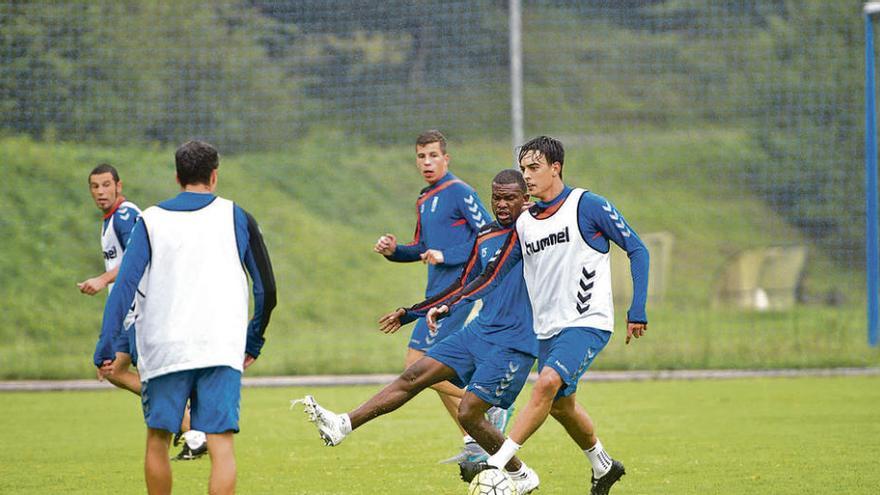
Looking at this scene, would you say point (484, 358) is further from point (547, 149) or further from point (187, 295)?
point (187, 295)

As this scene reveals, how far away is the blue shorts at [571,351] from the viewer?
24.3 feet

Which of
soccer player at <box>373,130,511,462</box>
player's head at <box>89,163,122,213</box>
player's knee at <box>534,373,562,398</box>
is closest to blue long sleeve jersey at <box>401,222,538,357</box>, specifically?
player's knee at <box>534,373,562,398</box>

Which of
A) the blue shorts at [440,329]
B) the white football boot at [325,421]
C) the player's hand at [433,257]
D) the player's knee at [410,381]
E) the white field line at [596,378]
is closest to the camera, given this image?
the white football boot at [325,421]

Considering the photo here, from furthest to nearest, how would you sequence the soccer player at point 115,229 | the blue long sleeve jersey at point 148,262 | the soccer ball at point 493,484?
the soccer player at point 115,229, the soccer ball at point 493,484, the blue long sleeve jersey at point 148,262

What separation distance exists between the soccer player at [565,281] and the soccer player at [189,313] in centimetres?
178

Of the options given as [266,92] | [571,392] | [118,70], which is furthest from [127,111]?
[571,392]

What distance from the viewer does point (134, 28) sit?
18703mm

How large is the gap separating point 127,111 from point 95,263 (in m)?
4.44

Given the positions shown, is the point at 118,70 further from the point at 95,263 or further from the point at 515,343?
the point at 515,343

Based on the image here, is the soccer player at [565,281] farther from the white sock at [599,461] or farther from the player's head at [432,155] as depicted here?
the player's head at [432,155]

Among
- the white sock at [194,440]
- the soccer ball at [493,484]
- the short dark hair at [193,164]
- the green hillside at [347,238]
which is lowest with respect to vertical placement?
the green hillside at [347,238]

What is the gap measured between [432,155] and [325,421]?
9.35ft

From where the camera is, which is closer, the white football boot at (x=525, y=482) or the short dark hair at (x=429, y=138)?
the white football boot at (x=525, y=482)

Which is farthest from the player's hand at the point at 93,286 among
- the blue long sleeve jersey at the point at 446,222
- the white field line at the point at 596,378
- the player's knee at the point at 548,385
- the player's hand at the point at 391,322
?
the white field line at the point at 596,378
